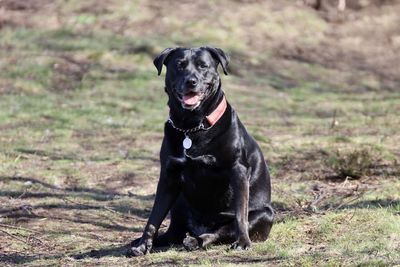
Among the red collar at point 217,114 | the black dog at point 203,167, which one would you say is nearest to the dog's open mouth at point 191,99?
the black dog at point 203,167

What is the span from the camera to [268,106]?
14828mm

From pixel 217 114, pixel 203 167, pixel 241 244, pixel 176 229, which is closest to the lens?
pixel 241 244

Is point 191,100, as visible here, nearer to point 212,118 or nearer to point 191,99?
point 191,99

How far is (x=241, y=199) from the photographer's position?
592 cm

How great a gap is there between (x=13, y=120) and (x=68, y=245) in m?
6.74

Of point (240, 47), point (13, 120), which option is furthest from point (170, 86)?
point (240, 47)

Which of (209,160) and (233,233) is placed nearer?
(209,160)

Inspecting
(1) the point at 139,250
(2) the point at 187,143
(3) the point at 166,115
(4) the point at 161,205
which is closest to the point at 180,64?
(2) the point at 187,143

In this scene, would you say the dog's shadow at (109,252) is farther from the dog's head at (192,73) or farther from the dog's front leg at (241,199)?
the dog's head at (192,73)

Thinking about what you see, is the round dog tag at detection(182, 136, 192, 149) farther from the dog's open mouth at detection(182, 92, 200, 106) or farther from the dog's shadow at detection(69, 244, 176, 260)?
the dog's shadow at detection(69, 244, 176, 260)

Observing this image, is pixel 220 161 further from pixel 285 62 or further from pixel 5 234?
pixel 285 62

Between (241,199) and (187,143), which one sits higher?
(187,143)

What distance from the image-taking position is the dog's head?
5.94 m

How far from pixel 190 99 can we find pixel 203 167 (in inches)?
19.8
